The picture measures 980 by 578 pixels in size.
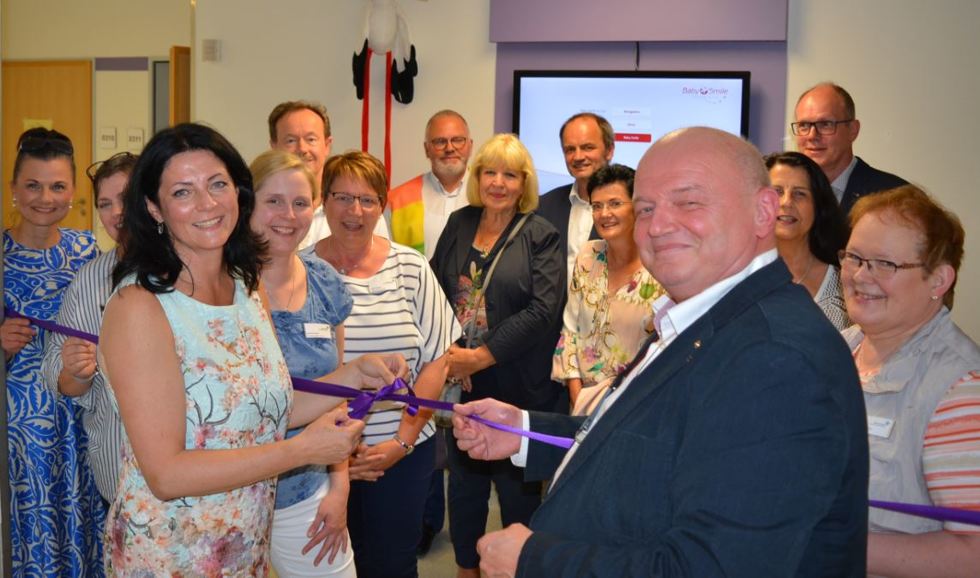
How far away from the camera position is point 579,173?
16.3 ft

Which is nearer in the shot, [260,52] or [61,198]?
[61,198]

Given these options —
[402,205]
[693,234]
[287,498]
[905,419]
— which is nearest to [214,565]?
[287,498]

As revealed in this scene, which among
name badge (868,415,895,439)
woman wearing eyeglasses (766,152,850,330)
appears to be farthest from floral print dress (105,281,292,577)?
woman wearing eyeglasses (766,152,850,330)

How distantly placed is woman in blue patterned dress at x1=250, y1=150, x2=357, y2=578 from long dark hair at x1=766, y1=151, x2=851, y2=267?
5.85 feet

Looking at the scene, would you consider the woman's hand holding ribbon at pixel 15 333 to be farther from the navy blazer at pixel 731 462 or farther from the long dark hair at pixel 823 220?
the long dark hair at pixel 823 220

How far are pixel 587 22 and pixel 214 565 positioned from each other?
5093 millimetres

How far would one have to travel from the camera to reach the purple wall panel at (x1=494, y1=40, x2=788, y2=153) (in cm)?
609

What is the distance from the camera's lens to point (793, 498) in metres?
1.44

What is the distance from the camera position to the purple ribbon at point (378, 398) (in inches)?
89.4

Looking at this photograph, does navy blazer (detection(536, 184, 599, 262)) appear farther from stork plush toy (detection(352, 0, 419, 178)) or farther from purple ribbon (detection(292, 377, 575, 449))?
purple ribbon (detection(292, 377, 575, 449))

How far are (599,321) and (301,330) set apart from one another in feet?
4.82

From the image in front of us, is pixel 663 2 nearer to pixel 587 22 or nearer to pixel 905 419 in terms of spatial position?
pixel 587 22

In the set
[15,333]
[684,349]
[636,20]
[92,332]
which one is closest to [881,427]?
[684,349]

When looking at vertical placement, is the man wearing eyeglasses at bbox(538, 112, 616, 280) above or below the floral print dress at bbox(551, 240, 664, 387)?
above
